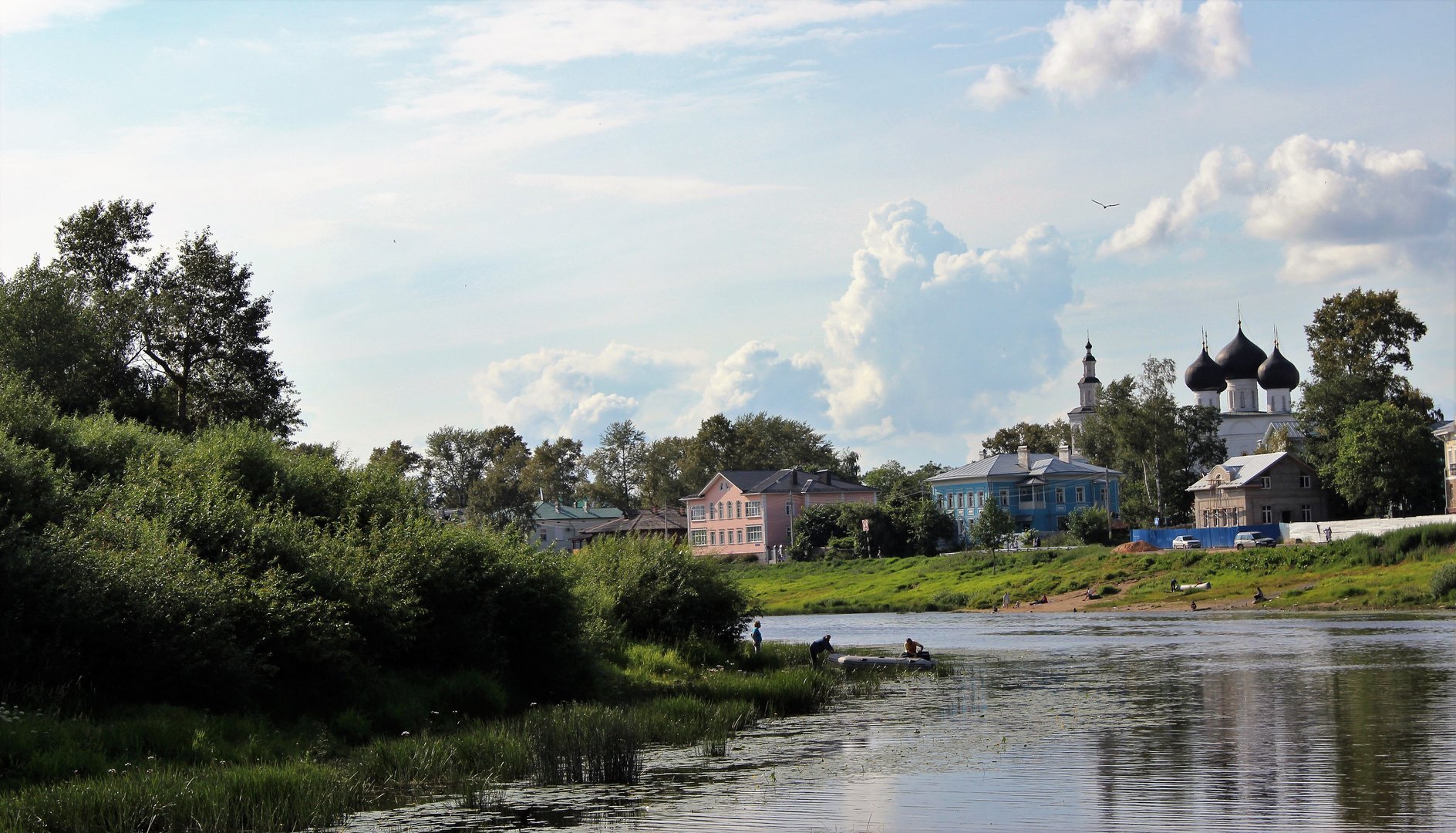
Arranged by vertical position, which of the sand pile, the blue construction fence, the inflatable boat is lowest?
the inflatable boat

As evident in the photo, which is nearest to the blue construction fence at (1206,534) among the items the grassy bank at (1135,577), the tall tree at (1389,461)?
the grassy bank at (1135,577)

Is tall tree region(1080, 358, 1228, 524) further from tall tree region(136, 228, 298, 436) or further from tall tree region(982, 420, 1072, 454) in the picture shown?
tall tree region(136, 228, 298, 436)

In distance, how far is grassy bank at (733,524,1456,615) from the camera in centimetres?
8006

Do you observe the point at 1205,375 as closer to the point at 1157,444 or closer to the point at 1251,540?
the point at 1157,444

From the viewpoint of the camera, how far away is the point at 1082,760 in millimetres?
26734

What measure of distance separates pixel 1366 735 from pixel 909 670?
20467 mm

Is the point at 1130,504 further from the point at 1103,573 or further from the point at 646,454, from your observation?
the point at 646,454

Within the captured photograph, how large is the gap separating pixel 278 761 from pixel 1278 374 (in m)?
148

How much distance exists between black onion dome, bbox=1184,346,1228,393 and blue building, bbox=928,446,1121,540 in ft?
85.6

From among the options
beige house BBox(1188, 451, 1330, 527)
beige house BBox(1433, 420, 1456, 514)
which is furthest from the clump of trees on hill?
beige house BBox(1188, 451, 1330, 527)

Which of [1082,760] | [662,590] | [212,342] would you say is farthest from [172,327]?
[1082,760]

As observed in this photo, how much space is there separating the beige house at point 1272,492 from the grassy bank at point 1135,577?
21.2 meters

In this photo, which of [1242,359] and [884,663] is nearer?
[884,663]

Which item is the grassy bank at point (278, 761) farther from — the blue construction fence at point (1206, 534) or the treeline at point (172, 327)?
the blue construction fence at point (1206, 534)
